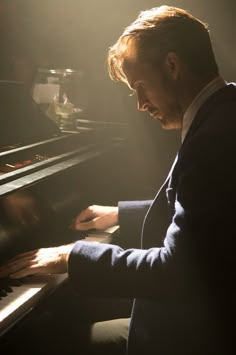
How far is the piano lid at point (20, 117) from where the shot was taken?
202 centimetres

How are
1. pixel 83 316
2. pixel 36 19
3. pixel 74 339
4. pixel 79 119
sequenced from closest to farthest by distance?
pixel 74 339 < pixel 83 316 < pixel 79 119 < pixel 36 19

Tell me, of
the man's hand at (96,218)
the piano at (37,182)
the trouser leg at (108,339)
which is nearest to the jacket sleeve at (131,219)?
the man's hand at (96,218)

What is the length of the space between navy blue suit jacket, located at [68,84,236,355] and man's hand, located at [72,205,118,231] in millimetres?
539

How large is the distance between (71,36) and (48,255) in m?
1.93

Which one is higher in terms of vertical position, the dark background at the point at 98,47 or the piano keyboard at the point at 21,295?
the dark background at the point at 98,47

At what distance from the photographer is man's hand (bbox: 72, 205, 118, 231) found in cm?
182

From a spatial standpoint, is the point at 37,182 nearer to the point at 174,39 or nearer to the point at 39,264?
the point at 39,264

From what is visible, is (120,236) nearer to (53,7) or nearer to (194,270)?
(194,270)

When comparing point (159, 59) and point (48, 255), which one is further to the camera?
point (48, 255)

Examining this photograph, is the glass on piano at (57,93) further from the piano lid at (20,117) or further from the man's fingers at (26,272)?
the man's fingers at (26,272)

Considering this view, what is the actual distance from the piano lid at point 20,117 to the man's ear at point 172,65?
0.95 m

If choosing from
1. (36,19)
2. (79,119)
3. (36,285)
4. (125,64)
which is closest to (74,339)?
(36,285)

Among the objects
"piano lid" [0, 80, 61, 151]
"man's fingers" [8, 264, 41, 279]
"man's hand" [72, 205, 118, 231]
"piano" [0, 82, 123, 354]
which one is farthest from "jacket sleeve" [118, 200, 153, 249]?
"man's fingers" [8, 264, 41, 279]

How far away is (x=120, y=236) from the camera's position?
1.87 m
